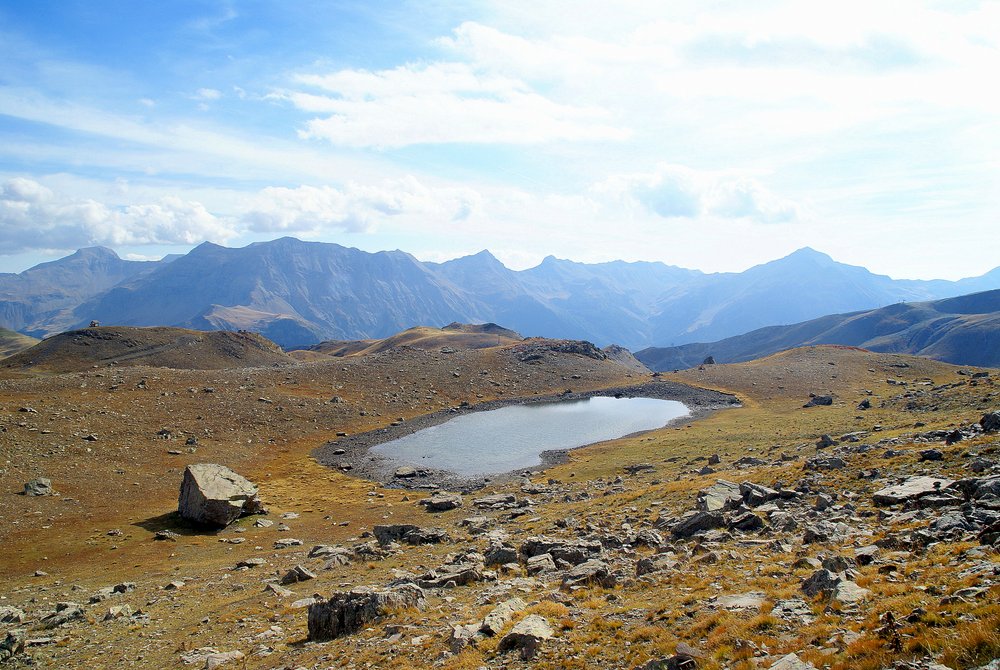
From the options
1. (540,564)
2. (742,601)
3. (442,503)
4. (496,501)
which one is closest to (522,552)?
(540,564)

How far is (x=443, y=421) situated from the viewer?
81438 mm

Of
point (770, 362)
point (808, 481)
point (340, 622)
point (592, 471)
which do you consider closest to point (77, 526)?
point (340, 622)

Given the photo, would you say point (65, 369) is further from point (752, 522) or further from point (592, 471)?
point (752, 522)

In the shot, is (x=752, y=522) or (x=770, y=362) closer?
(x=752, y=522)

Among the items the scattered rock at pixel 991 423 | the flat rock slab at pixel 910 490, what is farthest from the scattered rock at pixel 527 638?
the scattered rock at pixel 991 423

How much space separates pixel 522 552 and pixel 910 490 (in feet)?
55.9

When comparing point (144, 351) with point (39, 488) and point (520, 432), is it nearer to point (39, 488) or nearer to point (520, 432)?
point (39, 488)

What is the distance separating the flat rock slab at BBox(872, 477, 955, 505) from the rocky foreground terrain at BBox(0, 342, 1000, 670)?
14 cm

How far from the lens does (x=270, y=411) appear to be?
7200 cm

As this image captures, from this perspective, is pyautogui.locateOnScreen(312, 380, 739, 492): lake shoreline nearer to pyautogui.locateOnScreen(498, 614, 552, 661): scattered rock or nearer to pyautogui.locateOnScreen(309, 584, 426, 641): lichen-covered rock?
pyautogui.locateOnScreen(309, 584, 426, 641): lichen-covered rock

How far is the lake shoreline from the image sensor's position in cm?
5309

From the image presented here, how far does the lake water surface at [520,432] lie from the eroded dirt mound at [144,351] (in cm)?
7665

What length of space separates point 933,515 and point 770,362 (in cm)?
11051

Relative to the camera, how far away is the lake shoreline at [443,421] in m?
53.1
